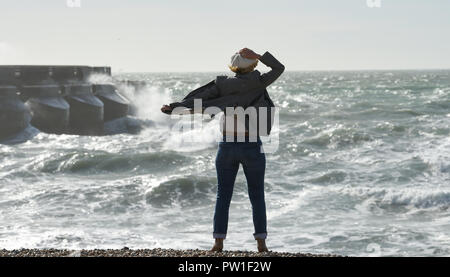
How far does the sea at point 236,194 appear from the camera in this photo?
9.58 m

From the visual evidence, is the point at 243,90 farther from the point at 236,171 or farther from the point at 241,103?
the point at 236,171

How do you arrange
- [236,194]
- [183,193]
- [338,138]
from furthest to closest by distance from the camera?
[338,138] < [183,193] < [236,194]

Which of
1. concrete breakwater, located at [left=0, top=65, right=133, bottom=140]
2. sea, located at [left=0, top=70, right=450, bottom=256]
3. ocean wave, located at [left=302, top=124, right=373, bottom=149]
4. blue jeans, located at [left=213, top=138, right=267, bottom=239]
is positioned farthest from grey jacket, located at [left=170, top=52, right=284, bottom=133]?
concrete breakwater, located at [left=0, top=65, right=133, bottom=140]

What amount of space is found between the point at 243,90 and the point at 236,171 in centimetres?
70

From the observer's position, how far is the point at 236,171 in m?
5.33

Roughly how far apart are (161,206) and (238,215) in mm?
1999

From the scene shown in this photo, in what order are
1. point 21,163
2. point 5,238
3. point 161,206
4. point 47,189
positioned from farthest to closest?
point 21,163 → point 47,189 → point 161,206 → point 5,238

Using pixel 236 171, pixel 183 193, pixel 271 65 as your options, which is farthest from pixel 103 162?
pixel 271 65

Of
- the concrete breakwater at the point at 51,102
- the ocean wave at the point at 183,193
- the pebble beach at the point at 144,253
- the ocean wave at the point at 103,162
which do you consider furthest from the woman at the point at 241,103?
the concrete breakwater at the point at 51,102

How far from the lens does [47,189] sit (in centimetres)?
1395

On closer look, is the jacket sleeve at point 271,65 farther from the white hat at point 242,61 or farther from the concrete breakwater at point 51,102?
the concrete breakwater at point 51,102

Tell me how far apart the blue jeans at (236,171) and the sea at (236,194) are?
3.55 metres
